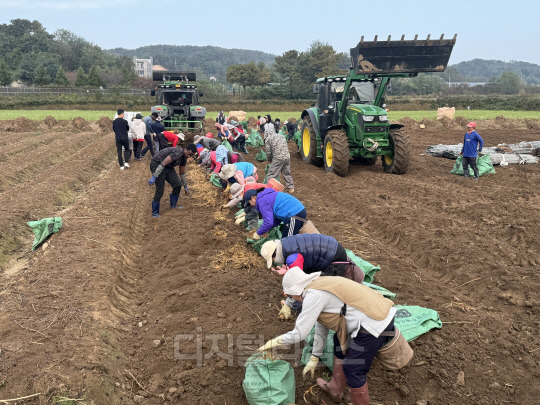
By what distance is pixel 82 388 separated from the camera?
3680 mm

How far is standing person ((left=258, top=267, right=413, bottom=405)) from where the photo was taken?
3.01 metres

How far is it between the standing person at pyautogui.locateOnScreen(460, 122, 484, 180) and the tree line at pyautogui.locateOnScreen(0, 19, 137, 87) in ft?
166

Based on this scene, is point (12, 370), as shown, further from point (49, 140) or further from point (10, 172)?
point (49, 140)

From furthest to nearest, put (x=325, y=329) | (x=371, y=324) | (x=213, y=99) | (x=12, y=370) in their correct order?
(x=213, y=99) → (x=12, y=370) → (x=325, y=329) → (x=371, y=324)

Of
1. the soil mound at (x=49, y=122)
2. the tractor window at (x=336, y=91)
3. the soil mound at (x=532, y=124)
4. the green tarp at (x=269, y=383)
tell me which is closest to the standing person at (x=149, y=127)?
the tractor window at (x=336, y=91)

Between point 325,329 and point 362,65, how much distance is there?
348 inches

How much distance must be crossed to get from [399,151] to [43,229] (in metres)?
8.73

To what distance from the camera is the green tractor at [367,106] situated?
35.7 feet

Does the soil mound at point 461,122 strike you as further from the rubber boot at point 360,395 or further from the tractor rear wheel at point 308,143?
the rubber boot at point 360,395

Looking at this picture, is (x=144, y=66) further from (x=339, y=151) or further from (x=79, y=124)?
(x=339, y=151)

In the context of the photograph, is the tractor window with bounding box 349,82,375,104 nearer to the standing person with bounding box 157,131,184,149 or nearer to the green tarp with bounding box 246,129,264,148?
the standing person with bounding box 157,131,184,149

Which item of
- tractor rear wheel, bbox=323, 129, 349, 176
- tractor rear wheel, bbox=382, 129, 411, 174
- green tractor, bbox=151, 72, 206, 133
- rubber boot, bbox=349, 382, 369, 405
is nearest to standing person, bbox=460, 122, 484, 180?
tractor rear wheel, bbox=382, 129, 411, 174

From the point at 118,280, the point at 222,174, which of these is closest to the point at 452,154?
the point at 222,174

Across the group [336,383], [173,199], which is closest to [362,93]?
[173,199]
